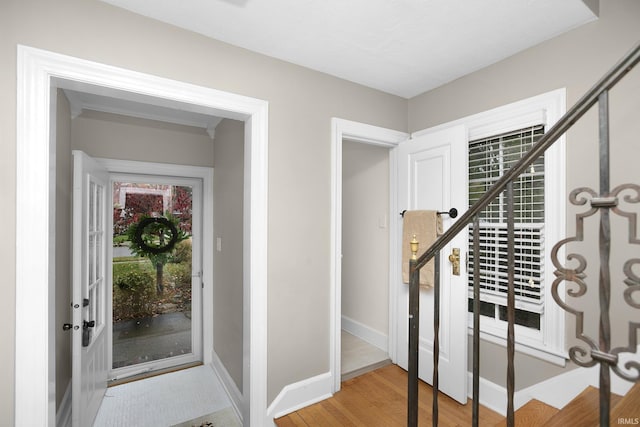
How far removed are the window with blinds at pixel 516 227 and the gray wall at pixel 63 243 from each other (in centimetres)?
273

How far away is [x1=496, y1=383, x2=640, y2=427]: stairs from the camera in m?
1.17

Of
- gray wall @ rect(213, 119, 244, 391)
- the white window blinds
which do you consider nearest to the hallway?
gray wall @ rect(213, 119, 244, 391)

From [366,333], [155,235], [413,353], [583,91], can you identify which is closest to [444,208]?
[583,91]

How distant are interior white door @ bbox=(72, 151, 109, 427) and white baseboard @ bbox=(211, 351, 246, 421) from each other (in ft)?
3.10

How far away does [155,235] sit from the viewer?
11.3 ft

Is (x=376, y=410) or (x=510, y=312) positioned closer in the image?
(x=510, y=312)

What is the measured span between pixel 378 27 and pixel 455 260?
1.66 meters

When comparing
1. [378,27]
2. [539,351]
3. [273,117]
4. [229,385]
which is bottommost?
[229,385]

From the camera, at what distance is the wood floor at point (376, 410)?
207cm

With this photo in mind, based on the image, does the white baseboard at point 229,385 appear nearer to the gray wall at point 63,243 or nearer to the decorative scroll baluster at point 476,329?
the gray wall at point 63,243

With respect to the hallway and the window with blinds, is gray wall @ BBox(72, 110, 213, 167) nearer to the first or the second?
the hallway

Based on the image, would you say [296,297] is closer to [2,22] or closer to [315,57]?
[315,57]

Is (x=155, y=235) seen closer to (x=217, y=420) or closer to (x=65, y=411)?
(x=65, y=411)

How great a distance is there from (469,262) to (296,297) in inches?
51.5
